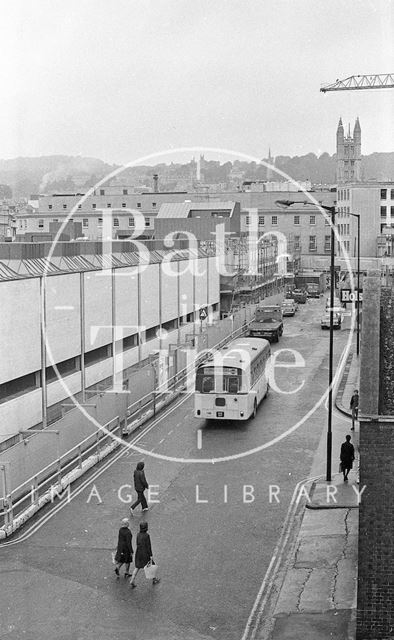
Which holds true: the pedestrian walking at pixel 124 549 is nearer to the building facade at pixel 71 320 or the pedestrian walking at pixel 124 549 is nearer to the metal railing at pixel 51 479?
the metal railing at pixel 51 479

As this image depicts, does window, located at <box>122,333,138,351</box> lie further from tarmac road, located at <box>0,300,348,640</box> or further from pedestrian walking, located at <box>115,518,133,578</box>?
pedestrian walking, located at <box>115,518,133,578</box>

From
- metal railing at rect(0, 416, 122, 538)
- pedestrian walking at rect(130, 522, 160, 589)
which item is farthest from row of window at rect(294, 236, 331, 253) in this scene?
pedestrian walking at rect(130, 522, 160, 589)

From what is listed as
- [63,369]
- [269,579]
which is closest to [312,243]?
[63,369]

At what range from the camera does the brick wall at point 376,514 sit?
13.5 m

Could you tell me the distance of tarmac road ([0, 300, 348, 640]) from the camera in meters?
14.3

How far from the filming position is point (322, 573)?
16438 millimetres

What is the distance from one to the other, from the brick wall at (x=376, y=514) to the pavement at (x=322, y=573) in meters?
0.57

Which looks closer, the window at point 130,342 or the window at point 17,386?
the window at point 17,386

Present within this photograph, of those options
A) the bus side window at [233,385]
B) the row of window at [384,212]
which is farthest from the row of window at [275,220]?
the bus side window at [233,385]

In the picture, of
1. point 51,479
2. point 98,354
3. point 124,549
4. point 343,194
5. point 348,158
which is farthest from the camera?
point 348,158

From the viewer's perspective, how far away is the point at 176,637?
13.7m

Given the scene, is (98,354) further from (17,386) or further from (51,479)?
(51,479)

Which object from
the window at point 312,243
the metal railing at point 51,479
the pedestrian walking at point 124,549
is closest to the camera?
the pedestrian walking at point 124,549

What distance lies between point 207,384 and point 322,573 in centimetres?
1285
